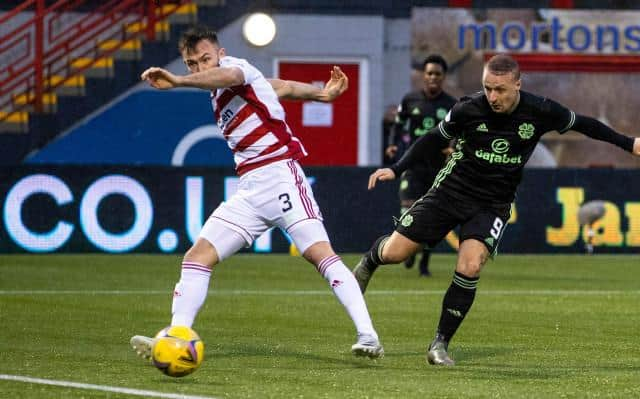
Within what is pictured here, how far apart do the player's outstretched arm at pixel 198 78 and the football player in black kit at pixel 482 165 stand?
158 cm

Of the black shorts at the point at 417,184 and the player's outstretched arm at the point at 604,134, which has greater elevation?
the player's outstretched arm at the point at 604,134

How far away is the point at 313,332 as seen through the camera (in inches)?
418

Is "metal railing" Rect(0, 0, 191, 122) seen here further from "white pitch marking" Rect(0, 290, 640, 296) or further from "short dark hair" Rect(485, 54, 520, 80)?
"short dark hair" Rect(485, 54, 520, 80)

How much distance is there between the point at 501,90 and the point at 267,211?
5.16 feet

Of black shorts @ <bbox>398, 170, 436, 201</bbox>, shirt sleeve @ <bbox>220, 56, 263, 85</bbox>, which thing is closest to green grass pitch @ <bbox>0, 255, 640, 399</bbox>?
black shorts @ <bbox>398, 170, 436, 201</bbox>

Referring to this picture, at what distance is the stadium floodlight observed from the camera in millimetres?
26000

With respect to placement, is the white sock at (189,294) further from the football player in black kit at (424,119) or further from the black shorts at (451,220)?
the football player in black kit at (424,119)

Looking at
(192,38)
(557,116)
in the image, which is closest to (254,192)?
(192,38)

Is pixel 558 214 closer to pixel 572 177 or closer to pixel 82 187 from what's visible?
pixel 572 177

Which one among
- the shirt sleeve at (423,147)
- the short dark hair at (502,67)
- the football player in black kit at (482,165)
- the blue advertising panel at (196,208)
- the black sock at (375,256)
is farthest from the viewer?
the blue advertising panel at (196,208)

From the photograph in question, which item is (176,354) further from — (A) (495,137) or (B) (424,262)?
(B) (424,262)

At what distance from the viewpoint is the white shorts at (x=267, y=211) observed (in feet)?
28.2

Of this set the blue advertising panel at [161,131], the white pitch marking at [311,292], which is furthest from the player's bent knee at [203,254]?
the blue advertising panel at [161,131]

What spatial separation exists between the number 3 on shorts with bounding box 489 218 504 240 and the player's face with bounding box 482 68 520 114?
688 mm
